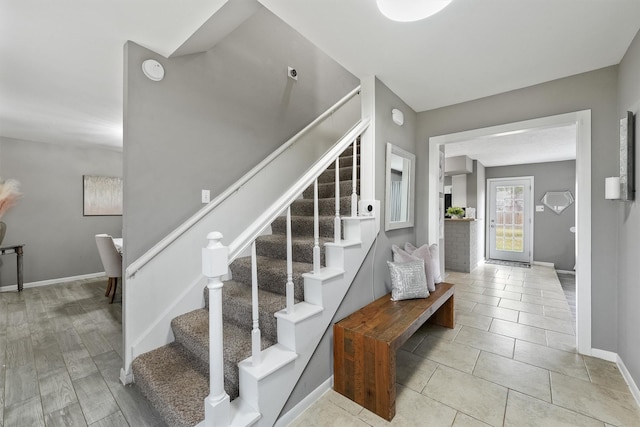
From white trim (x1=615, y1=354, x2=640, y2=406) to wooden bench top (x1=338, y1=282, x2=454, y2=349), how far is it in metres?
1.23

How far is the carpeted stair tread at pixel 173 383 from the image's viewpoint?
137 cm

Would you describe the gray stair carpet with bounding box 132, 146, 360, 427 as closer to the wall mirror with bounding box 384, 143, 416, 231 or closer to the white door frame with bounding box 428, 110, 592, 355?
the wall mirror with bounding box 384, 143, 416, 231

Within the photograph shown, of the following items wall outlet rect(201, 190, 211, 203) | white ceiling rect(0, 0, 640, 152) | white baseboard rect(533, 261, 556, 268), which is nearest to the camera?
white ceiling rect(0, 0, 640, 152)

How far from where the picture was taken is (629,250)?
1867 mm

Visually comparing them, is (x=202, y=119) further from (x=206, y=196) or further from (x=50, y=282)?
(x=50, y=282)

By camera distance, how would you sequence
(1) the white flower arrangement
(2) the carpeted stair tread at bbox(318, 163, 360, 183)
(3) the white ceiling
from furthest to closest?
1. (1) the white flower arrangement
2. (2) the carpeted stair tread at bbox(318, 163, 360, 183)
3. (3) the white ceiling

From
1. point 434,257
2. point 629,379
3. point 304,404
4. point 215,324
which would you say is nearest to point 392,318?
point 304,404

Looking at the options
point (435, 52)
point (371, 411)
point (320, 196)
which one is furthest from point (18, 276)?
point (435, 52)

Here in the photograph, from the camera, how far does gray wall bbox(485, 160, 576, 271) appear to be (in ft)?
19.2

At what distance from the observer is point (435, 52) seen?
2004 mm

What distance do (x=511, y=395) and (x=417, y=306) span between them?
78 centimetres

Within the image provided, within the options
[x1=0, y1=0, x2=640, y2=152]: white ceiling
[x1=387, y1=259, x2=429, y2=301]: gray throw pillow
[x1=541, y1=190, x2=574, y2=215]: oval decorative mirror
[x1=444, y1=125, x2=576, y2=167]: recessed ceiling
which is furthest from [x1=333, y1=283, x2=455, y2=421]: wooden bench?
[x1=541, y1=190, x2=574, y2=215]: oval decorative mirror

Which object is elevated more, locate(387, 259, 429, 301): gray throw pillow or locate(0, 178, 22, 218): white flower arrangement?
locate(0, 178, 22, 218): white flower arrangement

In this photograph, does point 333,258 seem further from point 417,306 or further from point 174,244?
point 174,244
